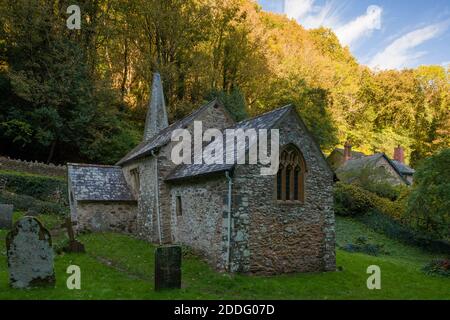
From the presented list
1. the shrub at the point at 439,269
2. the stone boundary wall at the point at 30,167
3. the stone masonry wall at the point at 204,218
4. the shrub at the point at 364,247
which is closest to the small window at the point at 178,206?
the stone masonry wall at the point at 204,218

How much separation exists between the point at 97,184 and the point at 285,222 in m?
13.4

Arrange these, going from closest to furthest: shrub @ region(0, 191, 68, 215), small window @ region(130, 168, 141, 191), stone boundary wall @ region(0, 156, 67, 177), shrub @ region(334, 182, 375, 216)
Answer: small window @ region(130, 168, 141, 191), shrub @ region(0, 191, 68, 215), stone boundary wall @ region(0, 156, 67, 177), shrub @ region(334, 182, 375, 216)

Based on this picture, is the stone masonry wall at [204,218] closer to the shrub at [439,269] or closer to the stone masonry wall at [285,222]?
the stone masonry wall at [285,222]

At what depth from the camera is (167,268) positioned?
10945 mm

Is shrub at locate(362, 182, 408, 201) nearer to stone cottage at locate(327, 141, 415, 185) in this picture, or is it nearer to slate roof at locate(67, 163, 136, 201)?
stone cottage at locate(327, 141, 415, 185)

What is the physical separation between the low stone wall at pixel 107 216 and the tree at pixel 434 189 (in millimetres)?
16809

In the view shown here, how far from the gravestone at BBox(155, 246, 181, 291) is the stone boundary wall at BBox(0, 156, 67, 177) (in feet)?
79.0

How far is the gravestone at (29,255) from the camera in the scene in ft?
33.7

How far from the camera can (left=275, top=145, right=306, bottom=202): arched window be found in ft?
48.5

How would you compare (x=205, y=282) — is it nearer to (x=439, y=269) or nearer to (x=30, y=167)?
(x=439, y=269)

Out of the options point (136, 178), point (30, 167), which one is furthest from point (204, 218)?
point (30, 167)

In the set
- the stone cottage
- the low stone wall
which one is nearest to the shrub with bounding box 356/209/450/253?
the stone cottage
